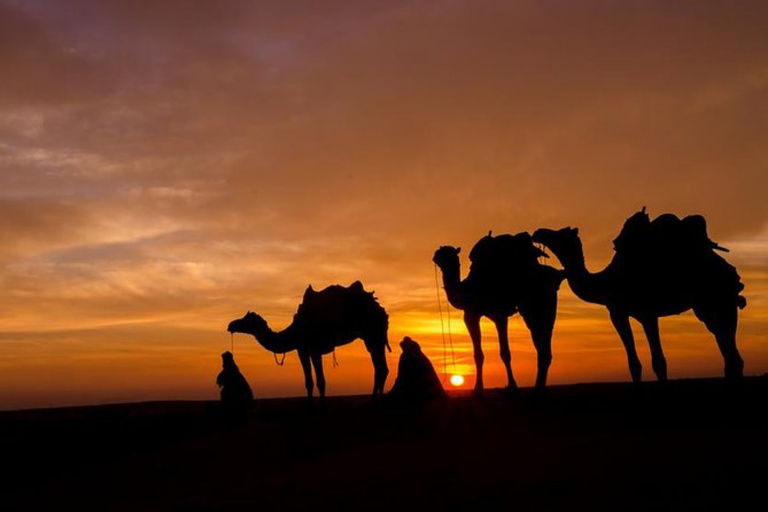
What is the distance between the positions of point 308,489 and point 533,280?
9.85 m

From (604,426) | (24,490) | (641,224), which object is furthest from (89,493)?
(641,224)

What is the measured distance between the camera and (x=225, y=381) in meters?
21.3

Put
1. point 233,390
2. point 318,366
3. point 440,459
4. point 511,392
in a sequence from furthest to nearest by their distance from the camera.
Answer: point 318,366 → point 233,390 → point 511,392 → point 440,459

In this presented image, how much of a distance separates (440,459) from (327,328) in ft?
44.4

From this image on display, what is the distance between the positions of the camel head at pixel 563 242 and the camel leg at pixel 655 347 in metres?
2.65

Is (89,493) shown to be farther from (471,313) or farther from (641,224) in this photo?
(641,224)

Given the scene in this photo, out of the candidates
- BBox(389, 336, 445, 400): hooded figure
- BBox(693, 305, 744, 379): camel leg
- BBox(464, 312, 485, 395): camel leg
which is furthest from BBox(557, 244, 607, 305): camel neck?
BBox(389, 336, 445, 400): hooded figure

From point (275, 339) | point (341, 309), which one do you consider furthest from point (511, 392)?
point (275, 339)

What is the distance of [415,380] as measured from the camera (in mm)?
20016

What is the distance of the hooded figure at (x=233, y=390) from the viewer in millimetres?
21062

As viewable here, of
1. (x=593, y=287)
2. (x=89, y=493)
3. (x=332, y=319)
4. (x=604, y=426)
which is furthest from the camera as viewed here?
(x=332, y=319)

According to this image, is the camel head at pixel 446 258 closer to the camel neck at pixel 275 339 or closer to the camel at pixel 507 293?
the camel at pixel 507 293

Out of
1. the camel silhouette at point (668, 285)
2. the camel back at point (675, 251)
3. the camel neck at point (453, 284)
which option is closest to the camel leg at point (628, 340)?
the camel silhouette at point (668, 285)

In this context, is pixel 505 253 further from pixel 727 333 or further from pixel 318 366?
pixel 318 366
